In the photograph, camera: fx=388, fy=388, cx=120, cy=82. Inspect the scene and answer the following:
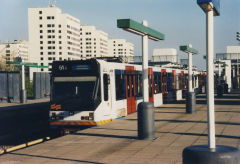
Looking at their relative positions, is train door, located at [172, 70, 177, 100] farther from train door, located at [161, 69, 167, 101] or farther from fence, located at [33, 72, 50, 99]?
fence, located at [33, 72, 50, 99]

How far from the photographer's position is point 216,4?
7691mm

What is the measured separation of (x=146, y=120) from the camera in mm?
12094

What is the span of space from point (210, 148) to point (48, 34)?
170 m

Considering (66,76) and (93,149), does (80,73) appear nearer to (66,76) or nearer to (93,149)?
(66,76)

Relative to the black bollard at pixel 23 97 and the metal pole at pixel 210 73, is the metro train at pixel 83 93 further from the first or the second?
the black bollard at pixel 23 97

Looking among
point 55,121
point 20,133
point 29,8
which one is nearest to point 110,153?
point 55,121

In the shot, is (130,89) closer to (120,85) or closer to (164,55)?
(120,85)

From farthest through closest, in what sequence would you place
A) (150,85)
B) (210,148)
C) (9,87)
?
1. (9,87)
2. (150,85)
3. (210,148)

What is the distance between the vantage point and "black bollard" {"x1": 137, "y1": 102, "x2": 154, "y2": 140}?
1202 cm

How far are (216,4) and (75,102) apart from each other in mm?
8768

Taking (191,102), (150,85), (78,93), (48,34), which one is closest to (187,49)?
(191,102)

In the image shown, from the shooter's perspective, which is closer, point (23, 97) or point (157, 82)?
point (157, 82)

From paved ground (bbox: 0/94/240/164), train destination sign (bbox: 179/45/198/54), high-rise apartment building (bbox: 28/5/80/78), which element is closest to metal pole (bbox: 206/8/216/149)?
paved ground (bbox: 0/94/240/164)

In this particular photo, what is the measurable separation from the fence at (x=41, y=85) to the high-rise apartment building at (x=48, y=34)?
127009mm
